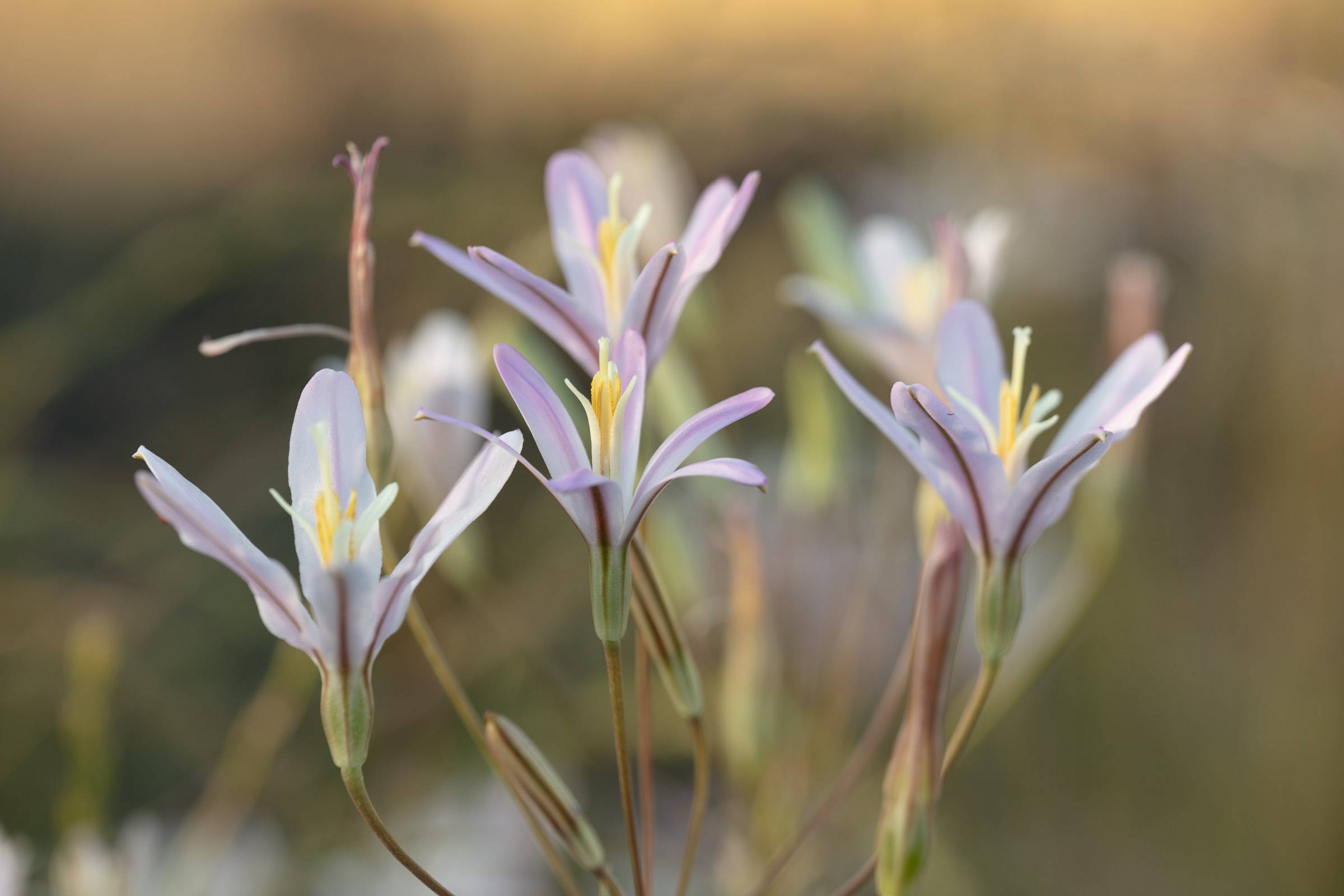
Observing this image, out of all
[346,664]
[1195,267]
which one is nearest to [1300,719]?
[1195,267]

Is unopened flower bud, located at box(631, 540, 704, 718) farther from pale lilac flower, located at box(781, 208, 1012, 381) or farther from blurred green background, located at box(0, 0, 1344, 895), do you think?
blurred green background, located at box(0, 0, 1344, 895)

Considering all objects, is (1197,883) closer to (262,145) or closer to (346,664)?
(346,664)

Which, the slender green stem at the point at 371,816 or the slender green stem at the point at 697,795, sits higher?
the slender green stem at the point at 371,816

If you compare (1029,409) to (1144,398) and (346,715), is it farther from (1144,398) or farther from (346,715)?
(346,715)

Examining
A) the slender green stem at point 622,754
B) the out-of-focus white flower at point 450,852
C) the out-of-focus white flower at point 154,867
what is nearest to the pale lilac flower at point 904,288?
the slender green stem at point 622,754

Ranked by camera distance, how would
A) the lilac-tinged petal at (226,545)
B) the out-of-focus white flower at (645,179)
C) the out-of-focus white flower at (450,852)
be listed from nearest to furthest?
the lilac-tinged petal at (226,545) → the out-of-focus white flower at (645,179) → the out-of-focus white flower at (450,852)

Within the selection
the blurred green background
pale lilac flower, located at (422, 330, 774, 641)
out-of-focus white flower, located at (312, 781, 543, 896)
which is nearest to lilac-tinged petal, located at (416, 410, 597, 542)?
pale lilac flower, located at (422, 330, 774, 641)

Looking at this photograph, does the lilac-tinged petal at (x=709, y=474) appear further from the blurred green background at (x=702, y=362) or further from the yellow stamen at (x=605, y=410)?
the blurred green background at (x=702, y=362)
